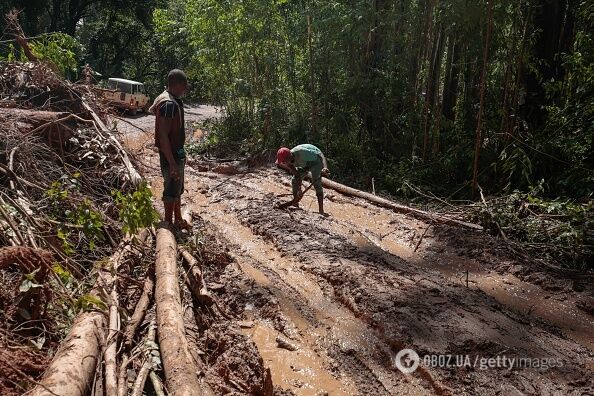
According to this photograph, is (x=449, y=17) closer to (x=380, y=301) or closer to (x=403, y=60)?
(x=403, y=60)

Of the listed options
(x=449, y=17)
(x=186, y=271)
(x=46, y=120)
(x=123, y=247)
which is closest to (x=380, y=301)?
(x=186, y=271)

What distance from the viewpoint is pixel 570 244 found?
20.1 ft

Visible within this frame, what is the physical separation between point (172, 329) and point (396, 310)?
2.09 meters

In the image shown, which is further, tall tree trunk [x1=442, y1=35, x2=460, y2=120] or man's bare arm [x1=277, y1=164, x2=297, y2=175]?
tall tree trunk [x1=442, y1=35, x2=460, y2=120]

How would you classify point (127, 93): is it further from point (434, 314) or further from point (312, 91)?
point (434, 314)

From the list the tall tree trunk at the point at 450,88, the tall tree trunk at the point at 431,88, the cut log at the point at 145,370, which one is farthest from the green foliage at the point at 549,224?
the tall tree trunk at the point at 450,88

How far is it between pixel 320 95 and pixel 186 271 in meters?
9.52

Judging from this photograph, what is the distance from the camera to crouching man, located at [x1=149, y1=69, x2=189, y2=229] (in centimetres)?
521

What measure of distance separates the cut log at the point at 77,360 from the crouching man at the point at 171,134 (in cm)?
234

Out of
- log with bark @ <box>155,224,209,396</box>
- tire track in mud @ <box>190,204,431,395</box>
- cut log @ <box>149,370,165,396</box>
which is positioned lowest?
tire track in mud @ <box>190,204,431,395</box>

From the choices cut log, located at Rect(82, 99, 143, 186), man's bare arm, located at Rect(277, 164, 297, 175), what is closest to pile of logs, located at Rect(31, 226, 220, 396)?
cut log, located at Rect(82, 99, 143, 186)

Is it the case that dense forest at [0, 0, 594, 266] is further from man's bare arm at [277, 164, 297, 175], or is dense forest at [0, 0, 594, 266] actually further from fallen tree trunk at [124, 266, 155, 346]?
fallen tree trunk at [124, 266, 155, 346]

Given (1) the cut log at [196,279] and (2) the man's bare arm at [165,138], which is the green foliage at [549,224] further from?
(2) the man's bare arm at [165,138]

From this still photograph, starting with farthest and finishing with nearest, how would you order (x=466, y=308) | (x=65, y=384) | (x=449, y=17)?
(x=449, y=17) → (x=466, y=308) → (x=65, y=384)
